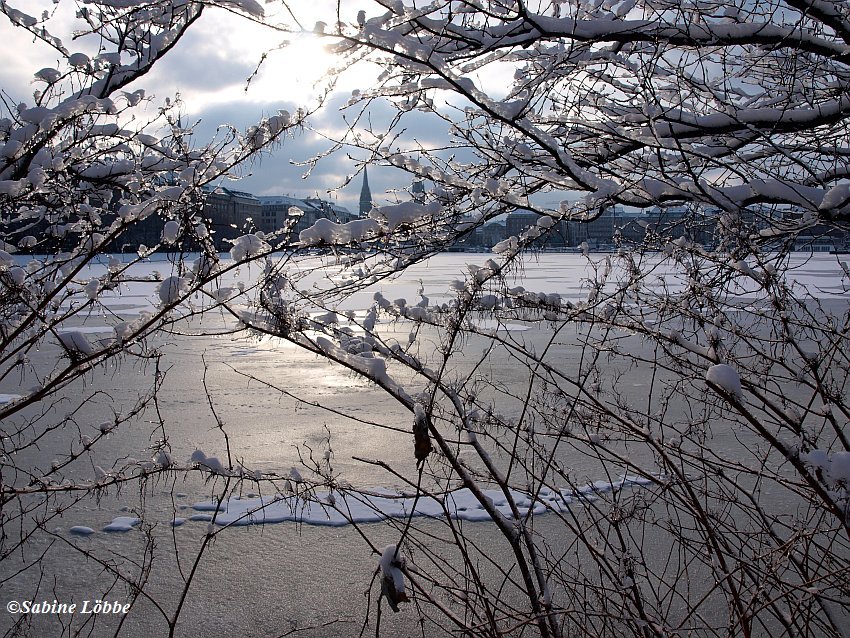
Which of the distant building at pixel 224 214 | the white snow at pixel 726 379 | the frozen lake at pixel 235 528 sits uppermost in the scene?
the distant building at pixel 224 214

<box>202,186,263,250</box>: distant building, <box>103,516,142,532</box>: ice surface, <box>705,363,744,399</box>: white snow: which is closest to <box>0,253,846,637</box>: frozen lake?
<box>103,516,142,532</box>: ice surface

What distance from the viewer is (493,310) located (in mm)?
2740

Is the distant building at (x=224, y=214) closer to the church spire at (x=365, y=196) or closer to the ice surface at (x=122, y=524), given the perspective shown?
the church spire at (x=365, y=196)

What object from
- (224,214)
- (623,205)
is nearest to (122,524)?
(224,214)

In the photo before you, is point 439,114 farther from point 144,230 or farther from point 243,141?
point 144,230

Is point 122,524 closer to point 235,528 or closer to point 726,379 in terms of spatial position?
point 235,528

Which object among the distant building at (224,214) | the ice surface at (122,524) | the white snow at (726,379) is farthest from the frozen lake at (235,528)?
the white snow at (726,379)

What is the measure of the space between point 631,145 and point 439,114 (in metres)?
0.92

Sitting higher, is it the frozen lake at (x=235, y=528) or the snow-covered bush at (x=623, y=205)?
the snow-covered bush at (x=623, y=205)

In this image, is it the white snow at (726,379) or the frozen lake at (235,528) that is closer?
the white snow at (726,379)

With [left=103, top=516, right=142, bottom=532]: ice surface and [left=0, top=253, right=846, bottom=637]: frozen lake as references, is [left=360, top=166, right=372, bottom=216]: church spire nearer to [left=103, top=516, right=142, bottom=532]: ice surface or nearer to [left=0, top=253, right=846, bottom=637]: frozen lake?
[left=0, top=253, right=846, bottom=637]: frozen lake

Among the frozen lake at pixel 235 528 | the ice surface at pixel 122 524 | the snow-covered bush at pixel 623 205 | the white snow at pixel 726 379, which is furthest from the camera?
the ice surface at pixel 122 524

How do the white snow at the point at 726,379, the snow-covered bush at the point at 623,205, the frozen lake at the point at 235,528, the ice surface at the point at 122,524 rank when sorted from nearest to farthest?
the white snow at the point at 726,379
the snow-covered bush at the point at 623,205
the frozen lake at the point at 235,528
the ice surface at the point at 122,524

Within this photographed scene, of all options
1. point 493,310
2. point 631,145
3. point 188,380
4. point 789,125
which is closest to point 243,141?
point 493,310
